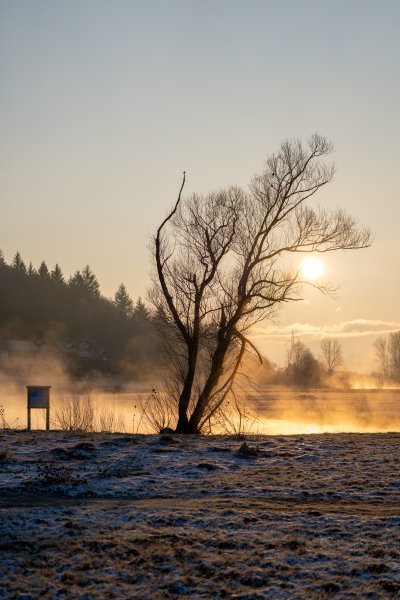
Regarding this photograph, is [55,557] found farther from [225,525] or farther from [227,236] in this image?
[227,236]

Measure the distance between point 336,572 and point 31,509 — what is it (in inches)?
179

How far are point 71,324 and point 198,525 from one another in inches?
4672

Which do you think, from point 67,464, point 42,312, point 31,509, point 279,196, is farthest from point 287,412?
point 42,312

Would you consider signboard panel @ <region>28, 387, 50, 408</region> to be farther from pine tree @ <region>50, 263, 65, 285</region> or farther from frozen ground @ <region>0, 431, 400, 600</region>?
pine tree @ <region>50, 263, 65, 285</region>

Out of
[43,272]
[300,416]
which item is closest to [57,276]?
[43,272]

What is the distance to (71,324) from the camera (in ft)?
416

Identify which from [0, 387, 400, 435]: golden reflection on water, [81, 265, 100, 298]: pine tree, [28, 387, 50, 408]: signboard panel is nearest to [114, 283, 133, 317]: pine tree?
[81, 265, 100, 298]: pine tree

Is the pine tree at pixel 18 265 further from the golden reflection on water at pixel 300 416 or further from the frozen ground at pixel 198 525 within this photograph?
the frozen ground at pixel 198 525

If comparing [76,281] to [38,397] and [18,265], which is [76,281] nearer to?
[18,265]

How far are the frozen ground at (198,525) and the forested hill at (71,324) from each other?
96637 millimetres

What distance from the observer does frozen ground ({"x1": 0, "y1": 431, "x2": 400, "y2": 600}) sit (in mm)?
8172

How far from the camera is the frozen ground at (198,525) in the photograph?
817cm

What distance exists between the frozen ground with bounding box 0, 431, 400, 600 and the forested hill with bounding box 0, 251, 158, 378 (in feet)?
317

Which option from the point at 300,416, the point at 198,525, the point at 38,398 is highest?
the point at 38,398
